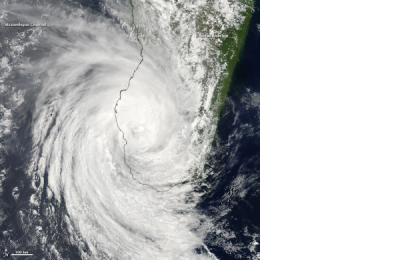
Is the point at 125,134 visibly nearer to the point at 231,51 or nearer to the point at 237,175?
the point at 237,175

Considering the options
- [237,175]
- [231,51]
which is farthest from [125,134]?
[231,51]

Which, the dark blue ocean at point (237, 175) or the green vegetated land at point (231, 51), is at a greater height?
the green vegetated land at point (231, 51)

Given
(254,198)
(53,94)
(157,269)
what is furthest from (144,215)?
(53,94)

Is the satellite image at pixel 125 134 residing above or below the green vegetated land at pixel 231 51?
below
